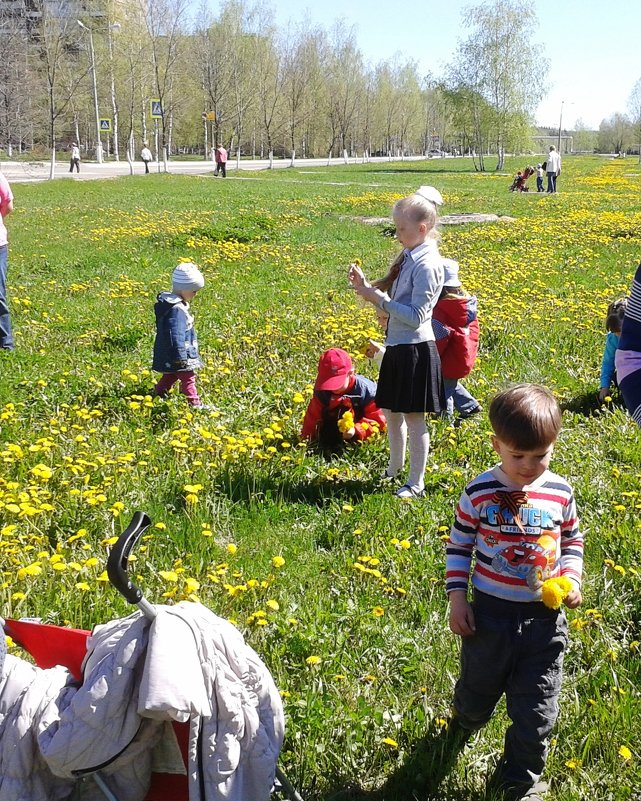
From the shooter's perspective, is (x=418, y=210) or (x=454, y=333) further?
(x=454, y=333)

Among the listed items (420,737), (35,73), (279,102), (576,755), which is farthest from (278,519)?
(279,102)

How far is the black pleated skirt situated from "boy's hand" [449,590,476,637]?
1.98m

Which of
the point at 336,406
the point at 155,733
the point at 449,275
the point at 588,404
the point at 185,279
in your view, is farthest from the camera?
the point at 588,404

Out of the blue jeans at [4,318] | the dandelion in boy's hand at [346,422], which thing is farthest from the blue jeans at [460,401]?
the blue jeans at [4,318]

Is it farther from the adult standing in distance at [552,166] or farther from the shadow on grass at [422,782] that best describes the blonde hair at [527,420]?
the adult standing in distance at [552,166]

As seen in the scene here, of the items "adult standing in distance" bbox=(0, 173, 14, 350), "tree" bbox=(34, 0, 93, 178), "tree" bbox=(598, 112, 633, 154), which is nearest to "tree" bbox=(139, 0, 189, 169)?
"tree" bbox=(34, 0, 93, 178)

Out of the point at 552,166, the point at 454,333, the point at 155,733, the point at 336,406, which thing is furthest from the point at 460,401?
the point at 552,166

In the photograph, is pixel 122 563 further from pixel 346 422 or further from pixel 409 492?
pixel 346 422

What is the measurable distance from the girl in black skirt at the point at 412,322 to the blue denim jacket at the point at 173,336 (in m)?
1.79

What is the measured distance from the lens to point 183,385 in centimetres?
591

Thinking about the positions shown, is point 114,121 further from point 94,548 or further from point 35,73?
point 94,548

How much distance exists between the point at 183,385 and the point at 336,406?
1.36 meters

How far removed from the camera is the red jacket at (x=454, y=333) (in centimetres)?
549

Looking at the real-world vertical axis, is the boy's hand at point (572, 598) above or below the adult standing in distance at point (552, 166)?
below
